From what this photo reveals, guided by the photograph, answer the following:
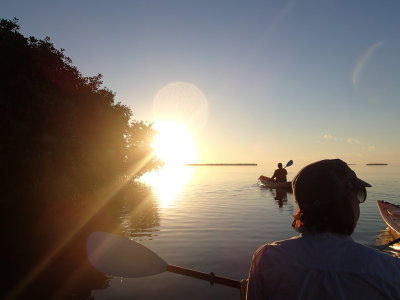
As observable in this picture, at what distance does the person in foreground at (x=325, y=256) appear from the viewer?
1577 millimetres

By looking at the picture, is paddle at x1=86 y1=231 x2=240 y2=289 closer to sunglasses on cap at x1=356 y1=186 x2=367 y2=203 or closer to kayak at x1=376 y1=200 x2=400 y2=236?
sunglasses on cap at x1=356 y1=186 x2=367 y2=203

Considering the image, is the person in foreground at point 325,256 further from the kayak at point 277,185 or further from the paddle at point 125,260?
the kayak at point 277,185

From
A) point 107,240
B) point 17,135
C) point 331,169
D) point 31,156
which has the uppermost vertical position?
point 17,135

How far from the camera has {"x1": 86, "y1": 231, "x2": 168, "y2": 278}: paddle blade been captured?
4488mm

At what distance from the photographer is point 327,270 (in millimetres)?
1602

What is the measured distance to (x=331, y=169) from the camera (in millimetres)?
1892

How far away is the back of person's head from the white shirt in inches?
3.2

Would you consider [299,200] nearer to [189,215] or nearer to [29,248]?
[29,248]

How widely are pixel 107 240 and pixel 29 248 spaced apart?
866 cm

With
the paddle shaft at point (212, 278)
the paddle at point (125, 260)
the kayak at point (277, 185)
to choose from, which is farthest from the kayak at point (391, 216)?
the kayak at point (277, 185)

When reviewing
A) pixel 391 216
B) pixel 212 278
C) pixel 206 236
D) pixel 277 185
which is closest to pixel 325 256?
pixel 212 278

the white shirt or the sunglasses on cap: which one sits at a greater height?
the sunglasses on cap

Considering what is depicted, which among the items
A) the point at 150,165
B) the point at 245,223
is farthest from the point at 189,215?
the point at 150,165

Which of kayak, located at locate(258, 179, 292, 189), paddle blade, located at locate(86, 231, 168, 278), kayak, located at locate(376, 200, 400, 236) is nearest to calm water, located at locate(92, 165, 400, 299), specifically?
kayak, located at locate(376, 200, 400, 236)
